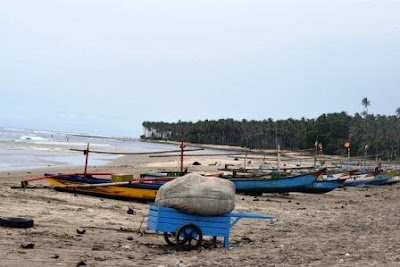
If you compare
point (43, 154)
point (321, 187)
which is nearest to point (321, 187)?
point (321, 187)

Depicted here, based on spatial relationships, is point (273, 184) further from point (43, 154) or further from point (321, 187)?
point (43, 154)

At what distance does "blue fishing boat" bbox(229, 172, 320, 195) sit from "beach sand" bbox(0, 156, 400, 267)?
412 cm

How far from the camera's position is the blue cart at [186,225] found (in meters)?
8.57

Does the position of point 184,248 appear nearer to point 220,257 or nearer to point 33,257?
point 220,257

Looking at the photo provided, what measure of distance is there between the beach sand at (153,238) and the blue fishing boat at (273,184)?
4.12 metres

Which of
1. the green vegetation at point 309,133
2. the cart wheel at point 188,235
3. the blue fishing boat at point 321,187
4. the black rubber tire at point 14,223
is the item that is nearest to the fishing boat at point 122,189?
the black rubber tire at point 14,223

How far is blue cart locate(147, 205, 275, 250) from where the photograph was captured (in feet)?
28.1

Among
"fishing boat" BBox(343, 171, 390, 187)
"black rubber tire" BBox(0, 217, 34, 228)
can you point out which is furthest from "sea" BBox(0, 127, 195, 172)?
"black rubber tire" BBox(0, 217, 34, 228)

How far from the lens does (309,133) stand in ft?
330

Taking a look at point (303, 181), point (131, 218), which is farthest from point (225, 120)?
point (131, 218)

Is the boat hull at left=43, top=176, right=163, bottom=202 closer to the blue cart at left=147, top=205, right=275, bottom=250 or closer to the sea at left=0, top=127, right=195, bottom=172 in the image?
the blue cart at left=147, top=205, right=275, bottom=250

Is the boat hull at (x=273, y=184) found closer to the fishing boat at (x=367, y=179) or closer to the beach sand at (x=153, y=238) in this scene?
the beach sand at (x=153, y=238)

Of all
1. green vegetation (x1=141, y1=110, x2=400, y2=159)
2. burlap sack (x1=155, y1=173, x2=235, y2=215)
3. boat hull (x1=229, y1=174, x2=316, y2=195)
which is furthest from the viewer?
green vegetation (x1=141, y1=110, x2=400, y2=159)

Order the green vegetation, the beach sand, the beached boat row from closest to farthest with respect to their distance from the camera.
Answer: the beach sand
the beached boat row
the green vegetation
